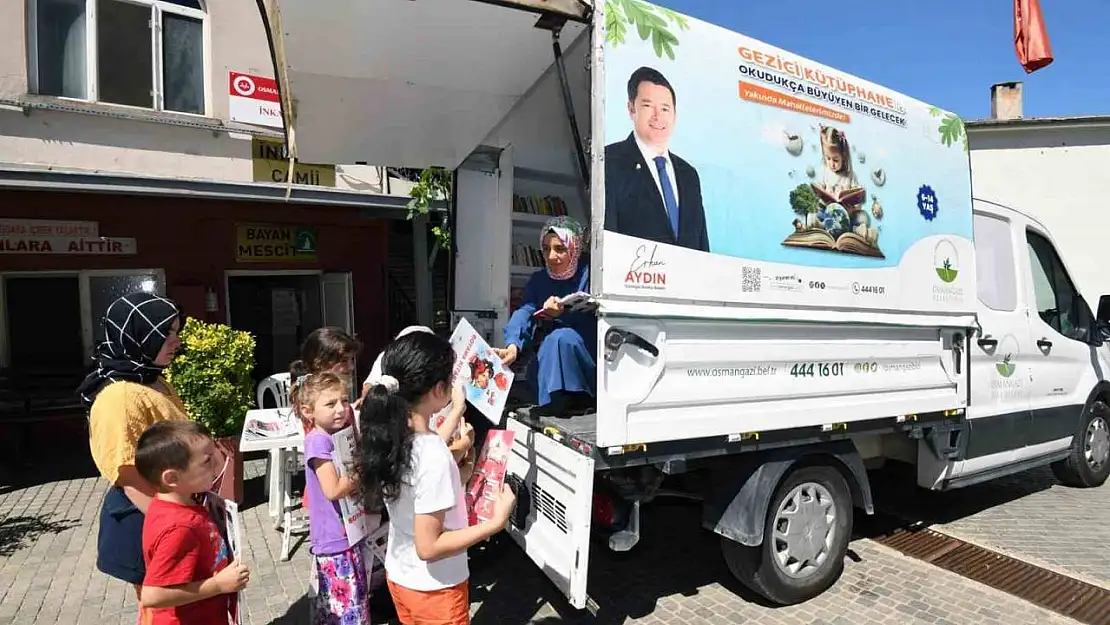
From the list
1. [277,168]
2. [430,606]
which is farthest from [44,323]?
[430,606]

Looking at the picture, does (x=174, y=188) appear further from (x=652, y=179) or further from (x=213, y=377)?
(x=652, y=179)

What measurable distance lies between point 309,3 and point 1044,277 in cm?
542

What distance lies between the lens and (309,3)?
2881 mm

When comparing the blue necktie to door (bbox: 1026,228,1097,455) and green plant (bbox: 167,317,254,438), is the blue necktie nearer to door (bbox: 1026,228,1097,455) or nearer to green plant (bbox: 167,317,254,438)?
door (bbox: 1026,228,1097,455)

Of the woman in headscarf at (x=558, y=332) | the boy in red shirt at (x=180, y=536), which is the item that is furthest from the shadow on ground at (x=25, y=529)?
the woman in headscarf at (x=558, y=332)

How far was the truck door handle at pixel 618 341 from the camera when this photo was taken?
103 inches

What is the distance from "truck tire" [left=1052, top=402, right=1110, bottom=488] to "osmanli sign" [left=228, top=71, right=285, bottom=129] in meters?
8.91

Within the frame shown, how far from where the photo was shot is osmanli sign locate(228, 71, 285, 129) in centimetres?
789

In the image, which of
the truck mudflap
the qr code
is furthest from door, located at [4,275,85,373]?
the qr code

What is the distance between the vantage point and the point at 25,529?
194 inches

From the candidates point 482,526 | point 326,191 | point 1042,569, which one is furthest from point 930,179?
point 326,191

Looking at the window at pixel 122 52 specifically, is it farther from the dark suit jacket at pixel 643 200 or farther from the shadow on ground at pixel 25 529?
the dark suit jacket at pixel 643 200

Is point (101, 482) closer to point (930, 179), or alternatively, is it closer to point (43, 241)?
point (43, 241)

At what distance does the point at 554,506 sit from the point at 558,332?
803 mm
